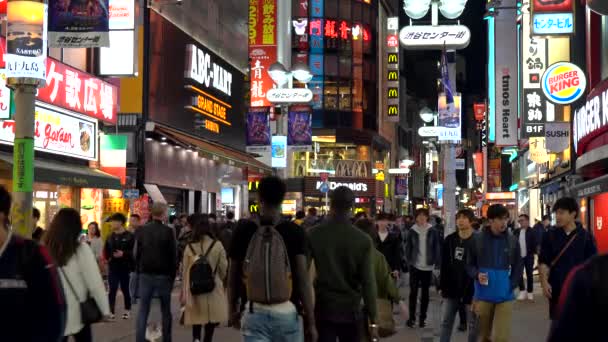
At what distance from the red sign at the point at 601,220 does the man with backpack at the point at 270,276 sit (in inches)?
746

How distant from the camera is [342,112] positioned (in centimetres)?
6253

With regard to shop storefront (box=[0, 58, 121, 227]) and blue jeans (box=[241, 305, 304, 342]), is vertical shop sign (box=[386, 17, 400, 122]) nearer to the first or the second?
shop storefront (box=[0, 58, 121, 227])

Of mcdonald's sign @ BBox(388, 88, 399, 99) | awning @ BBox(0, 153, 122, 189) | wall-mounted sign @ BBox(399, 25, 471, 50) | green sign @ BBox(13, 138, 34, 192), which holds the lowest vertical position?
green sign @ BBox(13, 138, 34, 192)

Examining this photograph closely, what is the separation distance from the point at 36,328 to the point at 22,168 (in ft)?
24.4

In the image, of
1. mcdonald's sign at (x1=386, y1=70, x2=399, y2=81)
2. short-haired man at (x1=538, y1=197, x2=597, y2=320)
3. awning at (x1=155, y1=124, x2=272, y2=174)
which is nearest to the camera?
short-haired man at (x1=538, y1=197, x2=597, y2=320)

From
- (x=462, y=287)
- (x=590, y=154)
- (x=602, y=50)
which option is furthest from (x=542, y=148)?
(x=462, y=287)

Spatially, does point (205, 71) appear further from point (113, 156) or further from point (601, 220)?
point (601, 220)

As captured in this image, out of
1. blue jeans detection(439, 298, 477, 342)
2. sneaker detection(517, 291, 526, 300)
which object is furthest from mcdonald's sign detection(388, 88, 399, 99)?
blue jeans detection(439, 298, 477, 342)

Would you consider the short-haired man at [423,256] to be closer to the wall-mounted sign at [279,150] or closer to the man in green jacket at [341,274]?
the man in green jacket at [341,274]

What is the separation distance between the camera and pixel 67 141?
22.8m

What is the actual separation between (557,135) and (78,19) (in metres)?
16.7

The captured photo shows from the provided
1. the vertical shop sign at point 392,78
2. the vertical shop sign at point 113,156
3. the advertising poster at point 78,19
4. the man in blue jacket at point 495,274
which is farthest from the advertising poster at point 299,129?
the vertical shop sign at point 392,78

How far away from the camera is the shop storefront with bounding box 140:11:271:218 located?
30438 mm

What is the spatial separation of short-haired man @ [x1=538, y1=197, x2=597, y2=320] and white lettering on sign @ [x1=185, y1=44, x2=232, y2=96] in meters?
24.6
